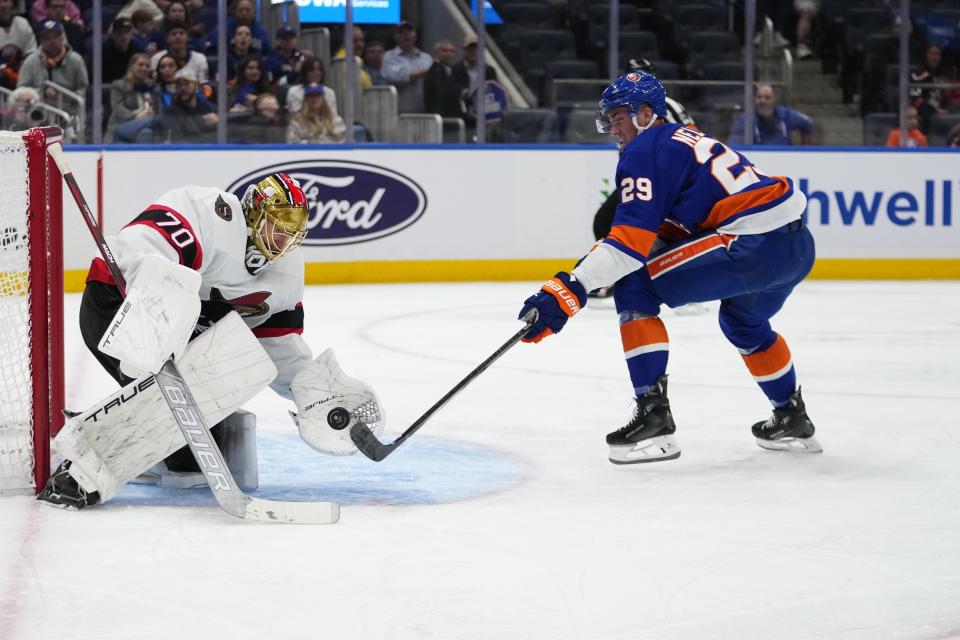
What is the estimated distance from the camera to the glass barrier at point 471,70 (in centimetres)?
725

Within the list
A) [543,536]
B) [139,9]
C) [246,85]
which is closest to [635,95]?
[543,536]

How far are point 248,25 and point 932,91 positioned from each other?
422cm

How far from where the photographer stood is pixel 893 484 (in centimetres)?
293

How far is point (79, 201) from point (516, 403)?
5.36 ft

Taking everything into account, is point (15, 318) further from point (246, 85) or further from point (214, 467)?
point (246, 85)

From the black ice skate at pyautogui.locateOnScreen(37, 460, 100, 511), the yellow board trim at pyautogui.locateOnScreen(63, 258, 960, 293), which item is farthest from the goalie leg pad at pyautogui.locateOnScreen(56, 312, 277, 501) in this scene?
the yellow board trim at pyautogui.locateOnScreen(63, 258, 960, 293)

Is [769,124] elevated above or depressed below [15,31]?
below

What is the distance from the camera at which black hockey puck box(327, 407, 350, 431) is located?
2.83 metres

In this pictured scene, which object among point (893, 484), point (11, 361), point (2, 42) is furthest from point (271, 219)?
point (2, 42)

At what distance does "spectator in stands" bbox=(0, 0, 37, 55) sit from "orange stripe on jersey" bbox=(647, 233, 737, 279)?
5.12 m

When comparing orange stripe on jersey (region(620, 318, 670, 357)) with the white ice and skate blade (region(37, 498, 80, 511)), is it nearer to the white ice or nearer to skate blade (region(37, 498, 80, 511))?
the white ice

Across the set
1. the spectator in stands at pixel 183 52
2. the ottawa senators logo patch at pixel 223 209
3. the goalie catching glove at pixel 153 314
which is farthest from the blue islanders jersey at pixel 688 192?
the spectator in stands at pixel 183 52

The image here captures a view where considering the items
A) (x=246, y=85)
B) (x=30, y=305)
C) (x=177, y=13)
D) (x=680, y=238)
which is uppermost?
(x=177, y=13)

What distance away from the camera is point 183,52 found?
7.40 meters
